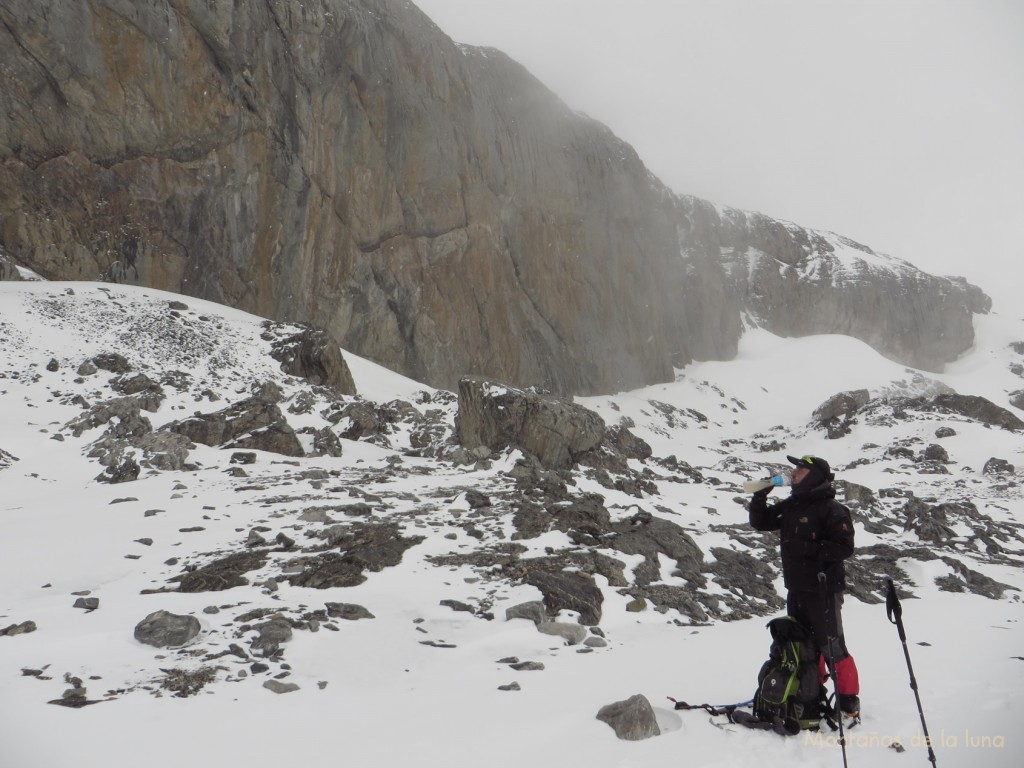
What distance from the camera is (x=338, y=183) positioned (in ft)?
120

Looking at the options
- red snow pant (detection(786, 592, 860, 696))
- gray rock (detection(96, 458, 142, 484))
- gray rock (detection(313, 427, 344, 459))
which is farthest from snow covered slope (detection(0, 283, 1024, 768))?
gray rock (detection(313, 427, 344, 459))

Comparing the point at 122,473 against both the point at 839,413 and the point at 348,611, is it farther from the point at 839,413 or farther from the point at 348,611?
the point at 839,413

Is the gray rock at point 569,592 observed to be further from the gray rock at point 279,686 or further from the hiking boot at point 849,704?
the gray rock at point 279,686

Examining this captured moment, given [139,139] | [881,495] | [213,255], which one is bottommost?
[881,495]

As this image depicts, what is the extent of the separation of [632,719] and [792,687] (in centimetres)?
140

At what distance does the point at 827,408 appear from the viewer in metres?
48.5

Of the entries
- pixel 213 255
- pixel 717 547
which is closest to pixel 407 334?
pixel 213 255

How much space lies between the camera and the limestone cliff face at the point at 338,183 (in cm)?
2709

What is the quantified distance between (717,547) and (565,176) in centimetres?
4743

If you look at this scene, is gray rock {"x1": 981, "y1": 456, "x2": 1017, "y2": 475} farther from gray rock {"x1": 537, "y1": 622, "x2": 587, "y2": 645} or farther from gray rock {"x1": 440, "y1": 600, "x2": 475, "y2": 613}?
gray rock {"x1": 440, "y1": 600, "x2": 475, "y2": 613}

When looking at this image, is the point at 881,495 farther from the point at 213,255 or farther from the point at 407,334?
the point at 213,255

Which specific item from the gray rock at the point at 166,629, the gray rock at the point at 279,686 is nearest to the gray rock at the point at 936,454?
the gray rock at the point at 279,686

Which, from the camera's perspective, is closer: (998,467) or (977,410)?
(998,467)

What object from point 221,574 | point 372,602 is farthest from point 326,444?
point 372,602
